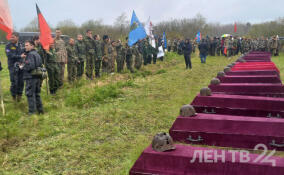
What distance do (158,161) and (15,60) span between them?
269 inches

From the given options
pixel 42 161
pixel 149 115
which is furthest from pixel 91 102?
pixel 42 161

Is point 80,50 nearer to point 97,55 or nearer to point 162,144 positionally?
point 97,55

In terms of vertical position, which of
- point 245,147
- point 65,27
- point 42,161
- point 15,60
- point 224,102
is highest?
point 65,27

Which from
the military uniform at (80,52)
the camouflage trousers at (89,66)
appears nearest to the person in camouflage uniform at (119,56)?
the camouflage trousers at (89,66)

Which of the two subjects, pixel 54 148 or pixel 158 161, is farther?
pixel 54 148

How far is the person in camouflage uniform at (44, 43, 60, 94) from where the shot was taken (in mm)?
8641

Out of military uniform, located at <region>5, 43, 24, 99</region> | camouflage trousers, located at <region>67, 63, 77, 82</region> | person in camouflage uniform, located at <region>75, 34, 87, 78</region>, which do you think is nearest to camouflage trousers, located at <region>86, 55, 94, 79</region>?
person in camouflage uniform, located at <region>75, 34, 87, 78</region>

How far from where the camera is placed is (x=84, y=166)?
3.50 metres

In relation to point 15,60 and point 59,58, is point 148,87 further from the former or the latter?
point 15,60

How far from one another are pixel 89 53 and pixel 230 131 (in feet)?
28.4

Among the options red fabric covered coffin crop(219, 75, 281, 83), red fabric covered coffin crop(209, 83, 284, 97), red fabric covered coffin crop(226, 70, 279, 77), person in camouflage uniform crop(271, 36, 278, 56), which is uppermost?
person in camouflage uniform crop(271, 36, 278, 56)

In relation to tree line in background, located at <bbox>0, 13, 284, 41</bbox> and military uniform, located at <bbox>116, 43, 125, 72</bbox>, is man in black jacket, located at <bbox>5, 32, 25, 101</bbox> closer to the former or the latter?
military uniform, located at <bbox>116, 43, 125, 72</bbox>

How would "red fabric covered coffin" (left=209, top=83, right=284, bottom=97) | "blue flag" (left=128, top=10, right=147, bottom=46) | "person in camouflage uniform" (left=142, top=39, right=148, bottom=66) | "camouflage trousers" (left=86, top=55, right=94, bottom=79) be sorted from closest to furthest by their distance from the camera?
"red fabric covered coffin" (left=209, top=83, right=284, bottom=97)
"camouflage trousers" (left=86, top=55, right=94, bottom=79)
"blue flag" (left=128, top=10, right=147, bottom=46)
"person in camouflage uniform" (left=142, top=39, right=148, bottom=66)

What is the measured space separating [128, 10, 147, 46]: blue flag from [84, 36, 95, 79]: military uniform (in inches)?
84.0
